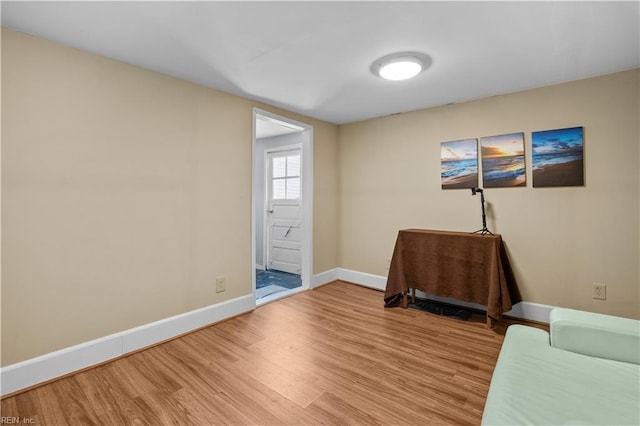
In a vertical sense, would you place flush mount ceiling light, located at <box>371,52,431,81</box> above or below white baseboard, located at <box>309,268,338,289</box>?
above

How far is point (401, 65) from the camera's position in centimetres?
216

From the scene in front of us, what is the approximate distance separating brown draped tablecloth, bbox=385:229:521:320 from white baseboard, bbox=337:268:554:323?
12cm

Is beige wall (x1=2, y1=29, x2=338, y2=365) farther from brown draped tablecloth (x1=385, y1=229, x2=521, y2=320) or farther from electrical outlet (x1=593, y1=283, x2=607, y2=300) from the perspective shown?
electrical outlet (x1=593, y1=283, x2=607, y2=300)

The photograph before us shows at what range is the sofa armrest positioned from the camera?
1.24 meters

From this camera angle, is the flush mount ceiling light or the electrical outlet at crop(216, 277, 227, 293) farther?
the electrical outlet at crop(216, 277, 227, 293)

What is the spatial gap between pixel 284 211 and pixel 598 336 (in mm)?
4035

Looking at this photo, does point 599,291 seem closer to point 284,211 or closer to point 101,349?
point 284,211

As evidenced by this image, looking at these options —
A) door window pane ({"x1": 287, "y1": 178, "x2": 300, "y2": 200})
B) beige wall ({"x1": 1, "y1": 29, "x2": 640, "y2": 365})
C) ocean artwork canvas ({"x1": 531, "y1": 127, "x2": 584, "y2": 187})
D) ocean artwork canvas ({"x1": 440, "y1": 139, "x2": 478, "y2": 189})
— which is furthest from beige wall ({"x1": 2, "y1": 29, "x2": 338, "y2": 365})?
ocean artwork canvas ({"x1": 531, "y1": 127, "x2": 584, "y2": 187})

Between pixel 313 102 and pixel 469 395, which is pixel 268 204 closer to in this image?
pixel 313 102

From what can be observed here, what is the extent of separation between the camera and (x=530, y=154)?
109 inches

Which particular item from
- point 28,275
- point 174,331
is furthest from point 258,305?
point 28,275

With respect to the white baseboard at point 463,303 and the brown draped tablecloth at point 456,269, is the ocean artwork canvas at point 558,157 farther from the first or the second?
the white baseboard at point 463,303

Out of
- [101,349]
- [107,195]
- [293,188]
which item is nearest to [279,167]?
[293,188]

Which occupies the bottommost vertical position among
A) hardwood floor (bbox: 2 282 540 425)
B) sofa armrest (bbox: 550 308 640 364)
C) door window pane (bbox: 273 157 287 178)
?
hardwood floor (bbox: 2 282 540 425)
